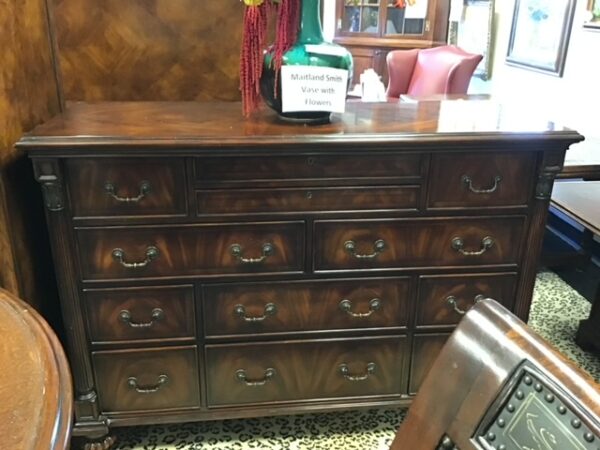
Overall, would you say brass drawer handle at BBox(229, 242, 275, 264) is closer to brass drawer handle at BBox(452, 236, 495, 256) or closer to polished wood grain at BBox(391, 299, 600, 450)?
brass drawer handle at BBox(452, 236, 495, 256)

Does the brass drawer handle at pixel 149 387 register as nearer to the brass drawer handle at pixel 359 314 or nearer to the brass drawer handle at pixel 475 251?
the brass drawer handle at pixel 359 314

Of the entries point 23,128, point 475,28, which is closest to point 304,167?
point 23,128

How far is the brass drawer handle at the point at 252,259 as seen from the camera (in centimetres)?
150

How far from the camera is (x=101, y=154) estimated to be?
4.47 feet

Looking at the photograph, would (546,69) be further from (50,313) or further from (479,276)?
(50,313)

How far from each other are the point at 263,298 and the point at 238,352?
19 centimetres

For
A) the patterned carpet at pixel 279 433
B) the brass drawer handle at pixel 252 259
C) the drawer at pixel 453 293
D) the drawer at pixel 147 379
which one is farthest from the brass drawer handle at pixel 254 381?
the drawer at pixel 453 293

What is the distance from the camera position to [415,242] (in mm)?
1562

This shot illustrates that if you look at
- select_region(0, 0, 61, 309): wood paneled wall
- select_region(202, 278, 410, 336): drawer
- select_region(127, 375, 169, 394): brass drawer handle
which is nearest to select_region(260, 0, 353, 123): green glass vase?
select_region(202, 278, 410, 336): drawer

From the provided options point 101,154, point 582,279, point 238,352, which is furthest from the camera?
point 582,279

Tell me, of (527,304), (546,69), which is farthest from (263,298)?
(546,69)

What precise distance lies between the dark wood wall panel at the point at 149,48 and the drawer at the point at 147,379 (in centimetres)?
92

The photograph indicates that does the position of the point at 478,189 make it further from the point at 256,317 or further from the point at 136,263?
the point at 136,263

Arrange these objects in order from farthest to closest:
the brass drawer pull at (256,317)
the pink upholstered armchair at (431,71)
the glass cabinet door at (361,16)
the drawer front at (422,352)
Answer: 1. the glass cabinet door at (361,16)
2. the pink upholstered armchair at (431,71)
3. the drawer front at (422,352)
4. the brass drawer pull at (256,317)
